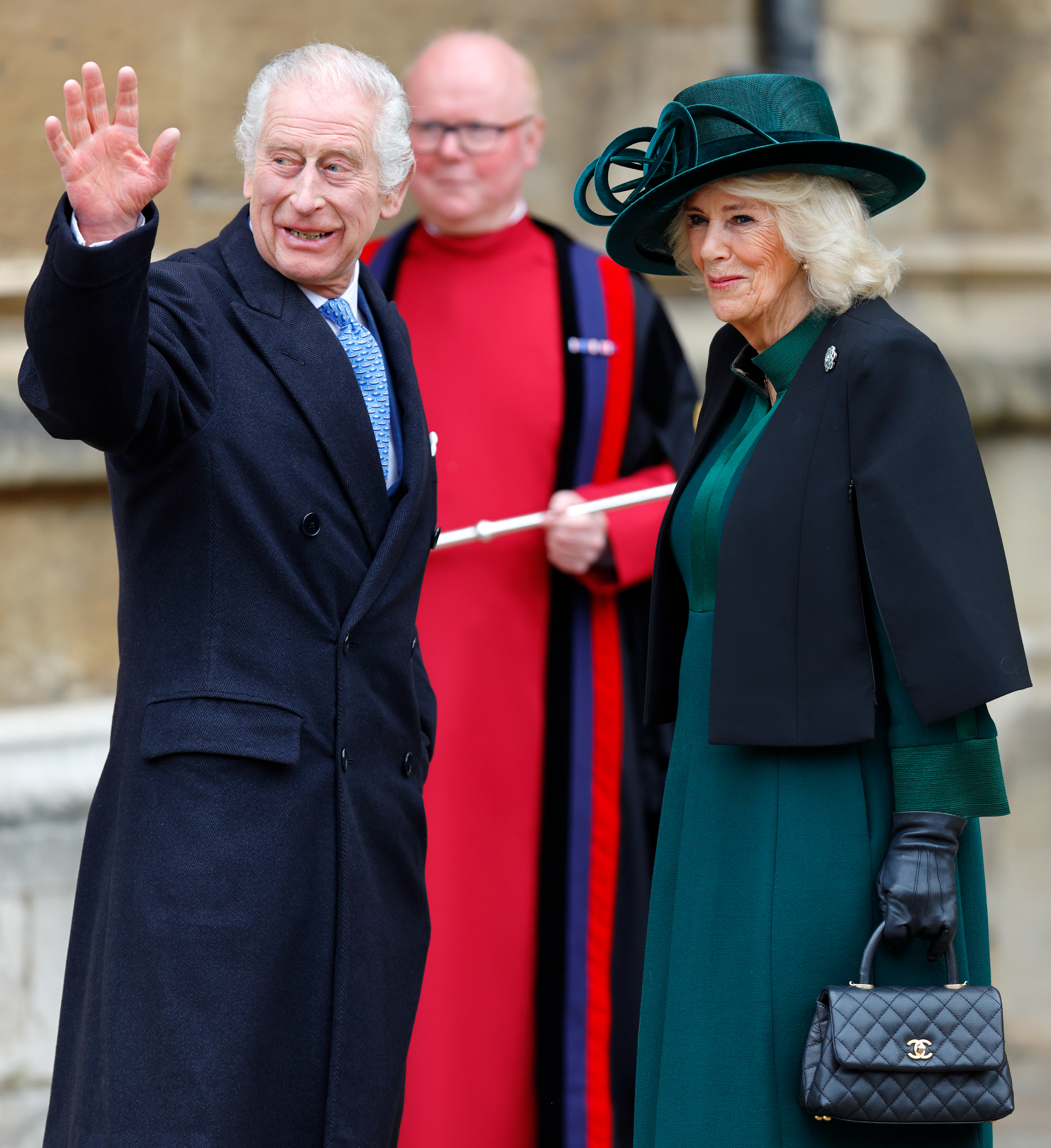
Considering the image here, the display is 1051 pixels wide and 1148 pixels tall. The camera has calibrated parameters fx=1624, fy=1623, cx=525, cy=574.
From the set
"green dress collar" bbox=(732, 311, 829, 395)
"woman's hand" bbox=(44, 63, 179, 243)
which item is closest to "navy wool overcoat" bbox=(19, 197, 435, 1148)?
"woman's hand" bbox=(44, 63, 179, 243)

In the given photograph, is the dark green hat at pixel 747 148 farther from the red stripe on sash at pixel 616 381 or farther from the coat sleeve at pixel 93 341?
the red stripe on sash at pixel 616 381

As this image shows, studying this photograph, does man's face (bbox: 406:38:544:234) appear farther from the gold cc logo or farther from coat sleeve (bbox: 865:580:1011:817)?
the gold cc logo

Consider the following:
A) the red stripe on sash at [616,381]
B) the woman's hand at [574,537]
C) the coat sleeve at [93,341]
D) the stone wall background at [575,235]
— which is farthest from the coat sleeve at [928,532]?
the stone wall background at [575,235]

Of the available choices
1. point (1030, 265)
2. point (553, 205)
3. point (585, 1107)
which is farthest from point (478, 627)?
point (1030, 265)

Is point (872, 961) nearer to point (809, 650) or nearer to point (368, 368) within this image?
point (809, 650)

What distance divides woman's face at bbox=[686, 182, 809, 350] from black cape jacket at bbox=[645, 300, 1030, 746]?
0.40ft

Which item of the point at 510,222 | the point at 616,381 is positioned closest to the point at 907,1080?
the point at 616,381

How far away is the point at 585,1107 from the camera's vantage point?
3471mm

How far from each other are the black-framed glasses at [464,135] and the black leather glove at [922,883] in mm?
1998

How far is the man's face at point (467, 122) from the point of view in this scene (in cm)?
357

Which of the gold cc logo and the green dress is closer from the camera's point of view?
the gold cc logo

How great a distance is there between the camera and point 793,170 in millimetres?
2350

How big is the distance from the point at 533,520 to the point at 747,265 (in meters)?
1.16

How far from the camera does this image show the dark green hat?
2293 mm
